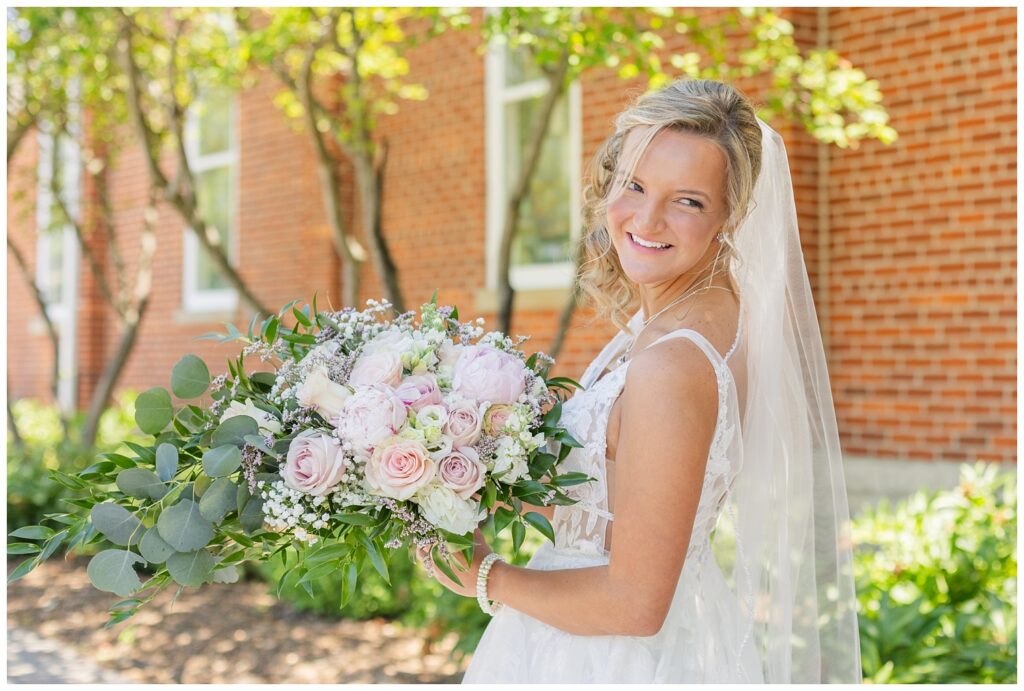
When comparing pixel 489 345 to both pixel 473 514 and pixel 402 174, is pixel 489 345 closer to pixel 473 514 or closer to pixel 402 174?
pixel 473 514

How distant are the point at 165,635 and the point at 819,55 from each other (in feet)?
17.0

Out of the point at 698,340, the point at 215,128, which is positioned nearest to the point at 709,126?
the point at 698,340

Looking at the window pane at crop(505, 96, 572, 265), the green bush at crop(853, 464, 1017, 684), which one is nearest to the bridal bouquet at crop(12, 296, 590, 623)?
the green bush at crop(853, 464, 1017, 684)

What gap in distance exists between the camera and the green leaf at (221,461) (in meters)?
2.12

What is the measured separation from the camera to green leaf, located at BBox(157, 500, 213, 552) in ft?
7.16

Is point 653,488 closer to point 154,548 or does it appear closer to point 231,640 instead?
point 154,548

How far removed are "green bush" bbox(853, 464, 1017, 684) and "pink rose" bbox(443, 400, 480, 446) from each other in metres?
2.80

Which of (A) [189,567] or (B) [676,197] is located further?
Answer: (B) [676,197]

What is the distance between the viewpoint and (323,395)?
7.25ft

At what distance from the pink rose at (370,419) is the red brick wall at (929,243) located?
5241mm

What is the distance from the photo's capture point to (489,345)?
236cm

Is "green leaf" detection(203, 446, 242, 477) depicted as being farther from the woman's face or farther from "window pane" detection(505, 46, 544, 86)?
"window pane" detection(505, 46, 544, 86)

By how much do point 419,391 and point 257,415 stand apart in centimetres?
34

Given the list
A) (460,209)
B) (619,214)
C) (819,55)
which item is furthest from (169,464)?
(460,209)
